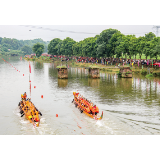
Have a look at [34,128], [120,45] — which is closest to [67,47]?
[120,45]

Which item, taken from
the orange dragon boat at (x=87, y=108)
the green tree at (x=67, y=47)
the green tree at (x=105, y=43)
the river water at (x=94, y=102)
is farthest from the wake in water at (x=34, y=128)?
the green tree at (x=67, y=47)

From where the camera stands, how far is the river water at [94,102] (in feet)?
103

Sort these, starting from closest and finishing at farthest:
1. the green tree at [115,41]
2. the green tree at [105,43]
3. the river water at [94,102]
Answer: the river water at [94,102] → the green tree at [115,41] → the green tree at [105,43]

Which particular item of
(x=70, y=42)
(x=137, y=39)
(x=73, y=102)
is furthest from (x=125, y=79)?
(x=70, y=42)

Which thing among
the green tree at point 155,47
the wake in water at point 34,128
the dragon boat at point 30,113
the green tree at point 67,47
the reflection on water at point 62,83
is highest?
the green tree at point 67,47

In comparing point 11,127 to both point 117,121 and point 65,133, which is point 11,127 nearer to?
point 65,133

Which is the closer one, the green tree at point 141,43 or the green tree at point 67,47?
the green tree at point 141,43

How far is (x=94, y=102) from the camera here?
4478cm

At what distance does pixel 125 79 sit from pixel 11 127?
148ft

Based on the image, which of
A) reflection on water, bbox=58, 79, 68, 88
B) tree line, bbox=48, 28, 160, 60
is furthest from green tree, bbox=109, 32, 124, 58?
reflection on water, bbox=58, 79, 68, 88

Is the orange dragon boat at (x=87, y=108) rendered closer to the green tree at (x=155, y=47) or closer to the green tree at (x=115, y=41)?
the green tree at (x=155, y=47)
